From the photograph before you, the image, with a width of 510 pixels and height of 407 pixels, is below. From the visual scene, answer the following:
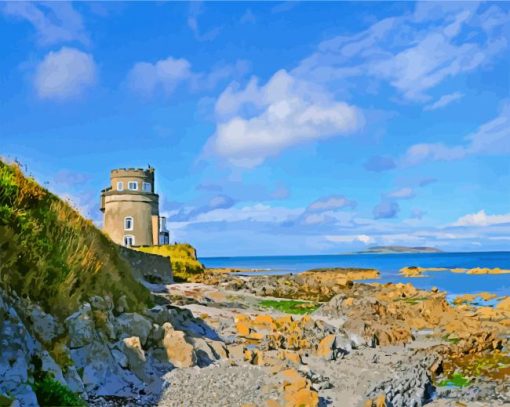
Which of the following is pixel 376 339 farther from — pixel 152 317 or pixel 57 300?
pixel 57 300

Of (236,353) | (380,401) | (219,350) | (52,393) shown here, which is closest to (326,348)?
(236,353)

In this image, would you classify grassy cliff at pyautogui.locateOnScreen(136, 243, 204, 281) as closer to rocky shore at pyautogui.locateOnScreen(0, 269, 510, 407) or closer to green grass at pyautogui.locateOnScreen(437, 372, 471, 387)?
rocky shore at pyautogui.locateOnScreen(0, 269, 510, 407)

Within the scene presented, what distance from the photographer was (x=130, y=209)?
51.6m

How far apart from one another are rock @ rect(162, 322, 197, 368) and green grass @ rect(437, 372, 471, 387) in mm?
6589

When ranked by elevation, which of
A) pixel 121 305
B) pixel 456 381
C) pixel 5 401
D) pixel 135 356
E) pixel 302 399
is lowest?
pixel 456 381

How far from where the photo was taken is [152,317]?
49.2 ft

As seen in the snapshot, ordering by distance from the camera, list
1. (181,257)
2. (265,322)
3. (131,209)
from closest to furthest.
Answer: (265,322), (181,257), (131,209)

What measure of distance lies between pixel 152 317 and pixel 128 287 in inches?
83.3

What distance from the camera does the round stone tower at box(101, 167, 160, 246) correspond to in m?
51.6

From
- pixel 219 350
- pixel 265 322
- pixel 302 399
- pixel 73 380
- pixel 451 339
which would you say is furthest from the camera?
pixel 265 322

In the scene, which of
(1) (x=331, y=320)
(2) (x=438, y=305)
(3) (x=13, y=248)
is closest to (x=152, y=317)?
(3) (x=13, y=248)

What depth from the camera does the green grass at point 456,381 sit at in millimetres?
14461

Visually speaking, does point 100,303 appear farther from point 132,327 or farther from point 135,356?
point 135,356

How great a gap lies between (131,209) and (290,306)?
83.1ft
